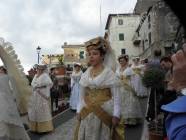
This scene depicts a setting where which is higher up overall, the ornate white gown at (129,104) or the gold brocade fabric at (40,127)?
the ornate white gown at (129,104)

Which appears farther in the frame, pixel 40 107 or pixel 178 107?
pixel 40 107

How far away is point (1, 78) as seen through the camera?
8.00 meters

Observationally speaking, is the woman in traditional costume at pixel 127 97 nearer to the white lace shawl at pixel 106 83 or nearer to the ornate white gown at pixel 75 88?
the ornate white gown at pixel 75 88

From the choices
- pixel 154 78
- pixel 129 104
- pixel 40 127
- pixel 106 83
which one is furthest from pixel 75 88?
pixel 106 83

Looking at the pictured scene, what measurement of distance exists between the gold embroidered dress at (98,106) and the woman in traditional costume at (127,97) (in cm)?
521

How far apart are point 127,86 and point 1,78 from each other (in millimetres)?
3975

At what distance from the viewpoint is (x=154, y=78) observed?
328 inches

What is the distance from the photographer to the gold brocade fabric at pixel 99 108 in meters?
5.20

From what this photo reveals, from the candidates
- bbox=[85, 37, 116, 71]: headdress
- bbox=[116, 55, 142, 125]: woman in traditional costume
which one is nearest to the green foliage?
bbox=[116, 55, 142, 125]: woman in traditional costume

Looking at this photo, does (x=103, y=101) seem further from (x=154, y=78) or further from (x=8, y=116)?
(x=154, y=78)

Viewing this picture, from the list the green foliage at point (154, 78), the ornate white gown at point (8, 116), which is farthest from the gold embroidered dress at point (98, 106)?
the green foliage at point (154, 78)

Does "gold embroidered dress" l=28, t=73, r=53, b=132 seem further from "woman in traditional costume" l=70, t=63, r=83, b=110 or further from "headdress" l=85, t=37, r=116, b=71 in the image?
"headdress" l=85, t=37, r=116, b=71

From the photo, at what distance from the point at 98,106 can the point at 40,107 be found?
235 inches

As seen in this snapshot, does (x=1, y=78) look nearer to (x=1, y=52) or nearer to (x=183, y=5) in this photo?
(x=1, y=52)
